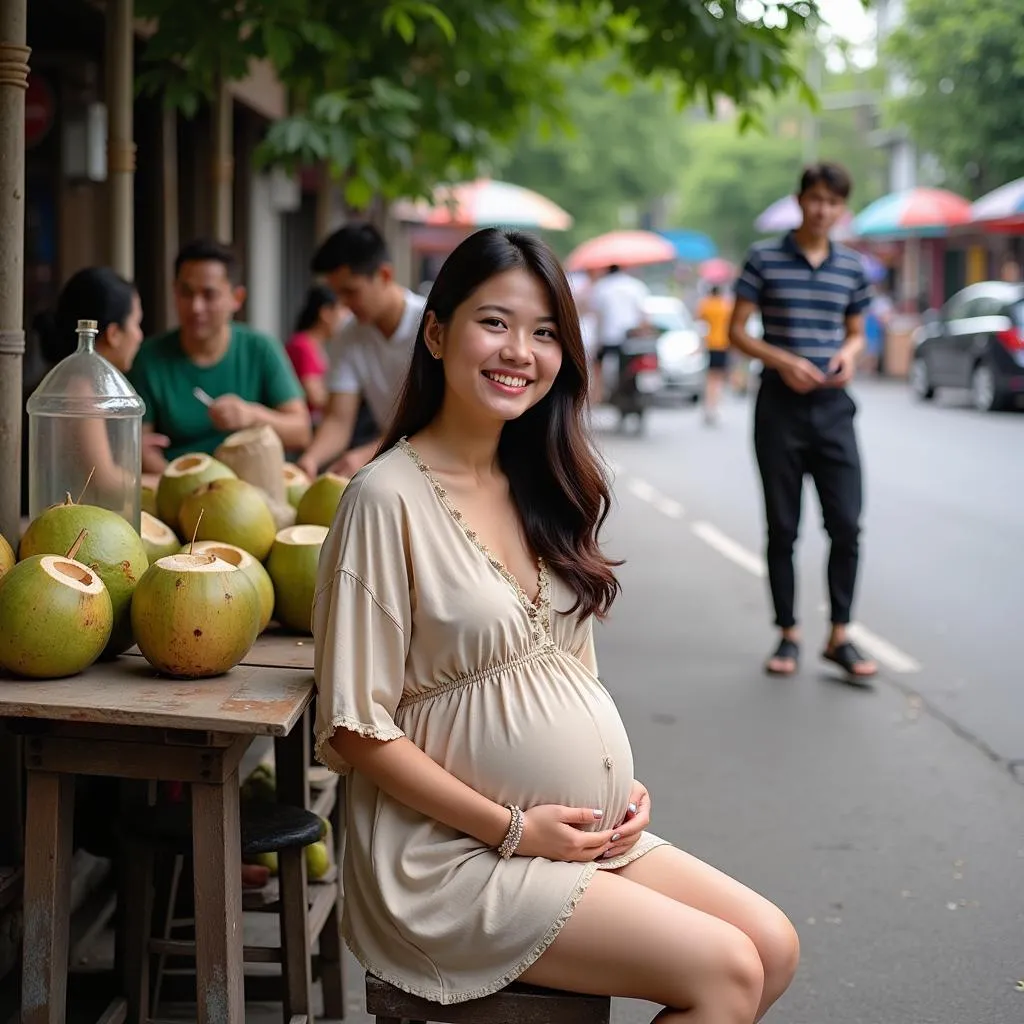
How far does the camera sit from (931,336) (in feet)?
78.8

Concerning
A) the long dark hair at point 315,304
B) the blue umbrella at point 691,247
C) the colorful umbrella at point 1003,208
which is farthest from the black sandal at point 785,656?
the blue umbrella at point 691,247

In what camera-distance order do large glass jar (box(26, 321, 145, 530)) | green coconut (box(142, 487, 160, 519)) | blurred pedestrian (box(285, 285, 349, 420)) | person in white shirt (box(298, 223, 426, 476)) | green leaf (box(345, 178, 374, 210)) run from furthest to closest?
Answer: blurred pedestrian (box(285, 285, 349, 420)) < green leaf (box(345, 178, 374, 210)) < person in white shirt (box(298, 223, 426, 476)) < green coconut (box(142, 487, 160, 519)) < large glass jar (box(26, 321, 145, 530))

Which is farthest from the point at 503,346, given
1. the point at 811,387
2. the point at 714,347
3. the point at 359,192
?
the point at 714,347

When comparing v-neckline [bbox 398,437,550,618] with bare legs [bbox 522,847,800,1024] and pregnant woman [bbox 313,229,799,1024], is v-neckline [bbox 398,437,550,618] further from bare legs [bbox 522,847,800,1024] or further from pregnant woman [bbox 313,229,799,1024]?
bare legs [bbox 522,847,800,1024]

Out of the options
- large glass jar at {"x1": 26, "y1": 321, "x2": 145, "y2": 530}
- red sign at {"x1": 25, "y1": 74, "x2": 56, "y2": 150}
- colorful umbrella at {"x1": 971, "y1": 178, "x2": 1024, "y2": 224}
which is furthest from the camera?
colorful umbrella at {"x1": 971, "y1": 178, "x2": 1024, "y2": 224}

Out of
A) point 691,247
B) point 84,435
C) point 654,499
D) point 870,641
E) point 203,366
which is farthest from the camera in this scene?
point 691,247

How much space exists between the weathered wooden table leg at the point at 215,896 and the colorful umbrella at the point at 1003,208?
2434 centimetres

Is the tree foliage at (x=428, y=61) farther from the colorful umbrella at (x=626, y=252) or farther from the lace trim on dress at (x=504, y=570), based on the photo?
the colorful umbrella at (x=626, y=252)

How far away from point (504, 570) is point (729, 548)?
27.0 feet

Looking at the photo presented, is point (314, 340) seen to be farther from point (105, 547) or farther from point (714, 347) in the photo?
point (714, 347)

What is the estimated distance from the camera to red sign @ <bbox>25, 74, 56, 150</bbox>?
933 centimetres

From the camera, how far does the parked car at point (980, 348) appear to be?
20.5 m

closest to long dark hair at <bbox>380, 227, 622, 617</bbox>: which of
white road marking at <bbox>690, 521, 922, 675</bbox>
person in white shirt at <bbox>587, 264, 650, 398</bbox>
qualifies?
Result: white road marking at <bbox>690, 521, 922, 675</bbox>

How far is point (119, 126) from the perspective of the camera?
554cm
